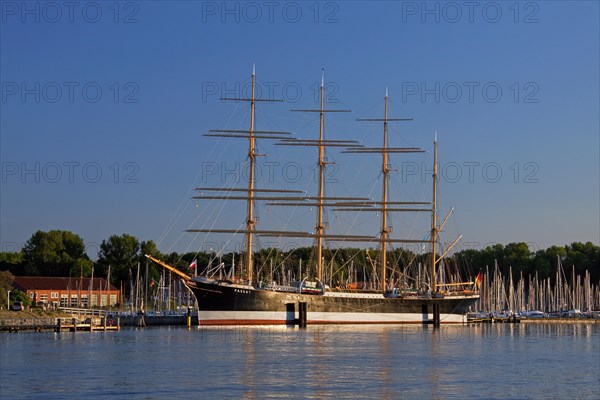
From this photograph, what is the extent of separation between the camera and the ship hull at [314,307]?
105875 millimetres

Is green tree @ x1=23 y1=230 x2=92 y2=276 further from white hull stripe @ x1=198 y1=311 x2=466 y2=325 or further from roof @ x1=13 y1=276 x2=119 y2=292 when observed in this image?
white hull stripe @ x1=198 y1=311 x2=466 y2=325

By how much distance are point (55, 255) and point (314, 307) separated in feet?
218

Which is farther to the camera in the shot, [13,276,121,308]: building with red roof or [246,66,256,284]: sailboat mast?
[13,276,121,308]: building with red roof

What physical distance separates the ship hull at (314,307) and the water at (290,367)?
14.7m

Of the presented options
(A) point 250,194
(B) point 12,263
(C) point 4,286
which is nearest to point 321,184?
(A) point 250,194

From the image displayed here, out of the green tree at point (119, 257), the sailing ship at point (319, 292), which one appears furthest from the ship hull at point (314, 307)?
the green tree at point (119, 257)

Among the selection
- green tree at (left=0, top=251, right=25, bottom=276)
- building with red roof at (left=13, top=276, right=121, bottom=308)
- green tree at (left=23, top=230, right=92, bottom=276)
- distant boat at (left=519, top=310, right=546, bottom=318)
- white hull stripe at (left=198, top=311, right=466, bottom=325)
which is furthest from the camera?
green tree at (left=0, top=251, right=25, bottom=276)

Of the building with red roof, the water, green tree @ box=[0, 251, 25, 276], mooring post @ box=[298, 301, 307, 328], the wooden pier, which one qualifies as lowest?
the water

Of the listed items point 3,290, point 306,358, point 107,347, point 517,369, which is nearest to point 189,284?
point 3,290

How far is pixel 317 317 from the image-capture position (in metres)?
114

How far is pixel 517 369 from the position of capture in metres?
60.1

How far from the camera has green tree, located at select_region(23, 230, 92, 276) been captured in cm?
16450

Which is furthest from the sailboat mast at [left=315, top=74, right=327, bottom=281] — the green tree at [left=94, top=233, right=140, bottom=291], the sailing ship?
the green tree at [left=94, top=233, right=140, bottom=291]

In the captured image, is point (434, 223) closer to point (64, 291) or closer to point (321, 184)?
point (321, 184)
